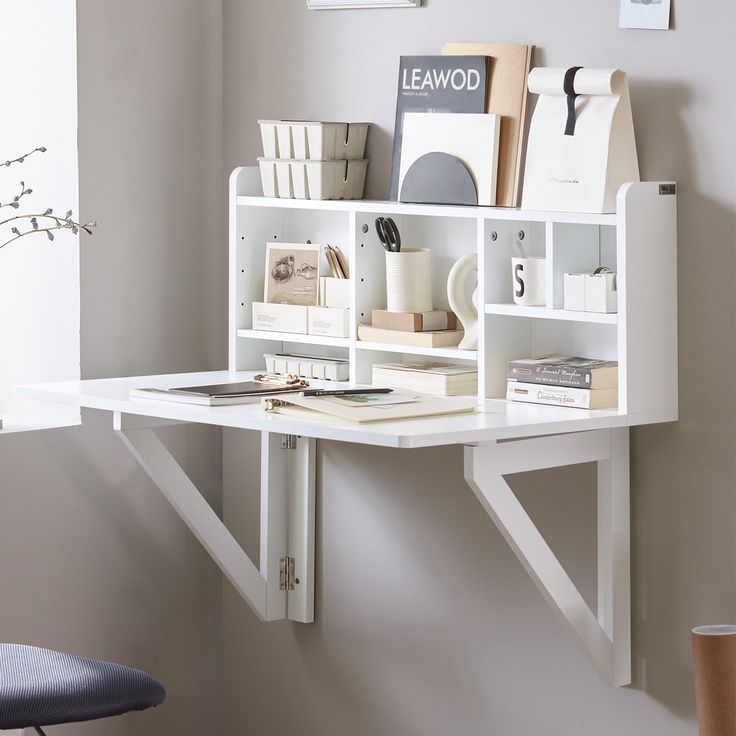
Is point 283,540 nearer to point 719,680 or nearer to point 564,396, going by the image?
point 564,396

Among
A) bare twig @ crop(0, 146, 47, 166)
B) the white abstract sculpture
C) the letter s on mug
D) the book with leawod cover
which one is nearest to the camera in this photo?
the book with leawod cover

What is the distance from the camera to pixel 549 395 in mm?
2355

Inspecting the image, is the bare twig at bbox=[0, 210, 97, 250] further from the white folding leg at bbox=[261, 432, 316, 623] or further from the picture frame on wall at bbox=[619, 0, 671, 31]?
the picture frame on wall at bbox=[619, 0, 671, 31]

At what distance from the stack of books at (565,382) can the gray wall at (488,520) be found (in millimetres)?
139

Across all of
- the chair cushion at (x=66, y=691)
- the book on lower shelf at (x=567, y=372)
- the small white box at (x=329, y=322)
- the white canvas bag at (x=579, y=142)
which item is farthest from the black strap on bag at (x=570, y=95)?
the chair cushion at (x=66, y=691)

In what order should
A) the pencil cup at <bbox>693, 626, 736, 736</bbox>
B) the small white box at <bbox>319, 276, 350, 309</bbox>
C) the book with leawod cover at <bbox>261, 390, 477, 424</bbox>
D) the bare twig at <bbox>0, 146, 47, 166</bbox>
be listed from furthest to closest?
the small white box at <bbox>319, 276, 350, 309</bbox>
the bare twig at <bbox>0, 146, 47, 166</bbox>
the book with leawod cover at <bbox>261, 390, 477, 424</bbox>
the pencil cup at <bbox>693, 626, 736, 736</bbox>

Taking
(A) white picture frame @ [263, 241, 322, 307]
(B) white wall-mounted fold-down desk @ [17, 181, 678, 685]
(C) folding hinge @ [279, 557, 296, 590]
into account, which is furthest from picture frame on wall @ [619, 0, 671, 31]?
(C) folding hinge @ [279, 557, 296, 590]

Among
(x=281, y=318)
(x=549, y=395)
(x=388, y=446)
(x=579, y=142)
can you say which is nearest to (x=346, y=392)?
(x=388, y=446)

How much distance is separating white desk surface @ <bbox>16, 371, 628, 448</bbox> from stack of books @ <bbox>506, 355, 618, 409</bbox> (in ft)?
0.06

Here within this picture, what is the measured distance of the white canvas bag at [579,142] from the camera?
2277 millimetres

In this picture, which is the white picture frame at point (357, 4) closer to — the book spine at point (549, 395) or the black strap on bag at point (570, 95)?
the black strap on bag at point (570, 95)

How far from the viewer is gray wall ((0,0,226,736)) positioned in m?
2.79

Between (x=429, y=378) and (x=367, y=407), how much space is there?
297mm

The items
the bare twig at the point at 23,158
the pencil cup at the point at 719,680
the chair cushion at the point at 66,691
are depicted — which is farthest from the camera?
the bare twig at the point at 23,158
